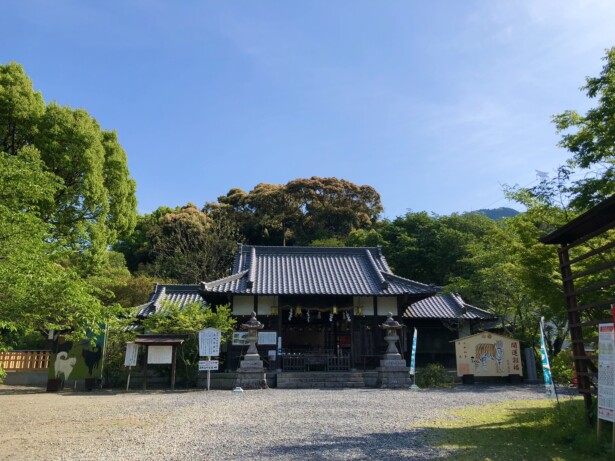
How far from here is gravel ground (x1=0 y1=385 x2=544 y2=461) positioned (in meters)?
5.85

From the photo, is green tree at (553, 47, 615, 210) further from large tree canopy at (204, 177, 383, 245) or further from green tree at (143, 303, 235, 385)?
large tree canopy at (204, 177, 383, 245)

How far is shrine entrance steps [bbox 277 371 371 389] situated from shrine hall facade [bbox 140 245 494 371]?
973mm

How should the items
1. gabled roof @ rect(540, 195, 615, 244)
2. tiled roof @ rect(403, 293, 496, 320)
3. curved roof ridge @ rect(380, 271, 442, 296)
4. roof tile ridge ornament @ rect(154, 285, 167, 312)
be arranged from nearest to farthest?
gabled roof @ rect(540, 195, 615, 244)
curved roof ridge @ rect(380, 271, 442, 296)
roof tile ridge ornament @ rect(154, 285, 167, 312)
tiled roof @ rect(403, 293, 496, 320)

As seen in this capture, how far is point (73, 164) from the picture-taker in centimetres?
1727

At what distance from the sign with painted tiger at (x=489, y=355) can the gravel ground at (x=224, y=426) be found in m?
4.00

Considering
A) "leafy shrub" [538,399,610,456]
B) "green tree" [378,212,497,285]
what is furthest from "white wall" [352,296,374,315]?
"green tree" [378,212,497,285]

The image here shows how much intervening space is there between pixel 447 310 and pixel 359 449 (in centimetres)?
1733

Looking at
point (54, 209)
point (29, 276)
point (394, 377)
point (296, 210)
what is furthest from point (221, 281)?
point (296, 210)

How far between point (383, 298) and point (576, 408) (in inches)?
452

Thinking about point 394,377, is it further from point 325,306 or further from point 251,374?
point 251,374

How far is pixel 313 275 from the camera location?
20.5 metres

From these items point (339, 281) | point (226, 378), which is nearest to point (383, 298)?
point (339, 281)

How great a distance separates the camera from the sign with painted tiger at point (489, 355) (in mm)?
16906

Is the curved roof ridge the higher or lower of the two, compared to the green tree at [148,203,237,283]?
lower
